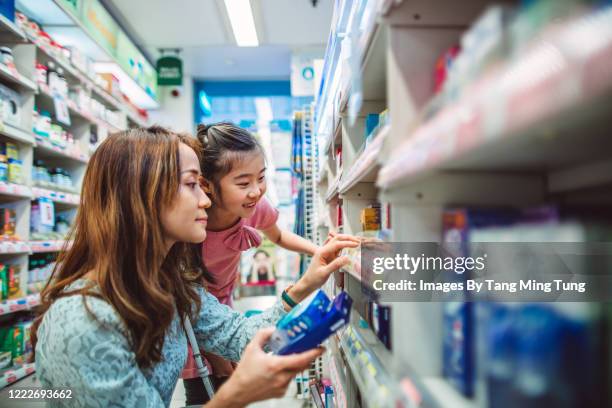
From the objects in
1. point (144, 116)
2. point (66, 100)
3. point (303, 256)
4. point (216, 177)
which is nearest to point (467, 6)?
point (216, 177)

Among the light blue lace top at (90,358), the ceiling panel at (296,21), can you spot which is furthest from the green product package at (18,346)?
the ceiling panel at (296,21)

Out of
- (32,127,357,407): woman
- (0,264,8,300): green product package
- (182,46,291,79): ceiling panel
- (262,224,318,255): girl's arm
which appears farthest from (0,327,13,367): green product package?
(182,46,291,79): ceiling panel

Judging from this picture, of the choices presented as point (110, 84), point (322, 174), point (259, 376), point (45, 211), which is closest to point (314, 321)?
point (259, 376)

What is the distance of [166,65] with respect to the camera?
19.9ft

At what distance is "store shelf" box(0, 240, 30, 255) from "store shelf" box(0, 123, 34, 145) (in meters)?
0.74

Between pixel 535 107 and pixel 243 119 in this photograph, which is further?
pixel 243 119

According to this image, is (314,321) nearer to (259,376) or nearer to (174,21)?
(259,376)

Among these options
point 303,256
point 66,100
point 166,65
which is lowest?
point 303,256

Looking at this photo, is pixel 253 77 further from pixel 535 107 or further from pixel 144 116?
→ pixel 535 107

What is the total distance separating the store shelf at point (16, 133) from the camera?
2.66 metres

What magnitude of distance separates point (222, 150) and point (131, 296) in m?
0.76

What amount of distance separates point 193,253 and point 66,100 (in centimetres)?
279

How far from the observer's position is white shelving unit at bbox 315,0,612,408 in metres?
0.33

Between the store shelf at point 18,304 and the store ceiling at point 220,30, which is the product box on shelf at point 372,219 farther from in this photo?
the store ceiling at point 220,30
